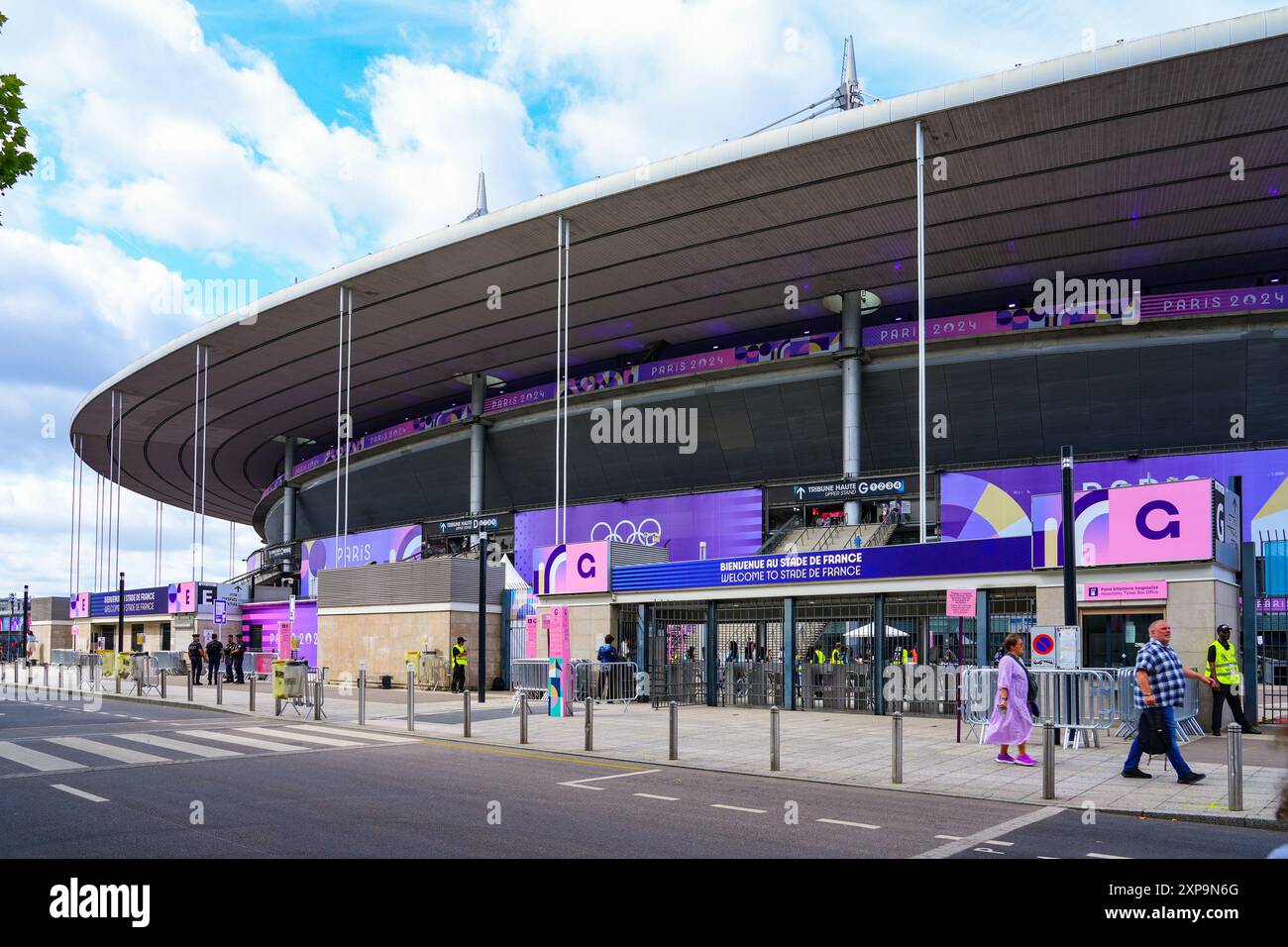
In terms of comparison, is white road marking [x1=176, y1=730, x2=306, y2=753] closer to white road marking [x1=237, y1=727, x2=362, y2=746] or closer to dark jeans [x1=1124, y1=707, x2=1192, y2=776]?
white road marking [x1=237, y1=727, x2=362, y2=746]

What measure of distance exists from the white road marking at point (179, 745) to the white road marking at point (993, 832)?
10586 mm

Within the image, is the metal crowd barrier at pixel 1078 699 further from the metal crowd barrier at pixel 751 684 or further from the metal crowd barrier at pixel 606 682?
the metal crowd barrier at pixel 606 682

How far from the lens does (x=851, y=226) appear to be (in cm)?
3338

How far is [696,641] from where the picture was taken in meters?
26.7

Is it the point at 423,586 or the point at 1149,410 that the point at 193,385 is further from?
the point at 1149,410

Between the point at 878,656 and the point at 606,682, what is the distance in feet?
23.2

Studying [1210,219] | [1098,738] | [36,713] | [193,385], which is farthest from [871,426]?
[193,385]

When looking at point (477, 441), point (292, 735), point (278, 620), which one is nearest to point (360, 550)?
point (278, 620)

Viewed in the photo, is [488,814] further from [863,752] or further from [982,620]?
[982,620]

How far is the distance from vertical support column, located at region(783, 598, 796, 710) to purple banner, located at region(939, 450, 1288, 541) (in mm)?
11700

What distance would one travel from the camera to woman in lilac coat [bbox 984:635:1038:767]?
46.5 ft

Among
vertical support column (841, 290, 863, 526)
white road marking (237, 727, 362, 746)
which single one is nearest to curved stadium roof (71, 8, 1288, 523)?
vertical support column (841, 290, 863, 526)

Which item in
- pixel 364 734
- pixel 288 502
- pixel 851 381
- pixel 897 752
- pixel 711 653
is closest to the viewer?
pixel 897 752

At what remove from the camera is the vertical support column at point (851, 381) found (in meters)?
38.8
